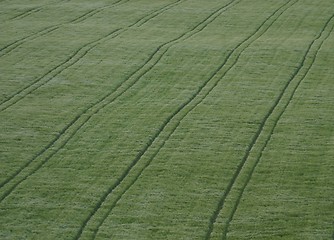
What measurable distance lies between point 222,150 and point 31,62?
1005 cm

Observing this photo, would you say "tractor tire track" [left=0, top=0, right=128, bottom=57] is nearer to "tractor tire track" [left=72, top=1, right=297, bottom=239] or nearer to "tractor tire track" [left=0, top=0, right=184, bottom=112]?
"tractor tire track" [left=0, top=0, right=184, bottom=112]

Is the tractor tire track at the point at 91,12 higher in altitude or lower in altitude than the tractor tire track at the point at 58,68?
lower

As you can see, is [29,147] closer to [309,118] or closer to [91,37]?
[309,118]

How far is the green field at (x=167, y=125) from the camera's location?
15258 millimetres

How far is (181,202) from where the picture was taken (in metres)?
15.9

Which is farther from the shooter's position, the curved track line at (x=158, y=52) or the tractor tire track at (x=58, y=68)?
the tractor tire track at (x=58, y=68)

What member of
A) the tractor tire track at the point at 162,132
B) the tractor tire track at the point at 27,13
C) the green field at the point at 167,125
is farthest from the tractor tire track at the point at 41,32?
the tractor tire track at the point at 162,132

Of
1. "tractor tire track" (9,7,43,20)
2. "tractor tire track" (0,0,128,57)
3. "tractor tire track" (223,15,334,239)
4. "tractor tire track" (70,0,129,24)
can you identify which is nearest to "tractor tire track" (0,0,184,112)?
"tractor tire track" (0,0,128,57)

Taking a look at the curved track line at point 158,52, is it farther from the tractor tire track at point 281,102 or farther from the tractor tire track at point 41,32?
the tractor tire track at point 41,32

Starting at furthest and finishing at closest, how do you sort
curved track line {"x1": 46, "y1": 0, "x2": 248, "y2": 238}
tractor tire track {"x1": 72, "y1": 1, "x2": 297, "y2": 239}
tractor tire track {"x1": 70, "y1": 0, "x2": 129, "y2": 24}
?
tractor tire track {"x1": 70, "y1": 0, "x2": 129, "y2": 24}
curved track line {"x1": 46, "y1": 0, "x2": 248, "y2": 238}
tractor tire track {"x1": 72, "y1": 1, "x2": 297, "y2": 239}

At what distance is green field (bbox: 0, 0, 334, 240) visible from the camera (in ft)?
50.1

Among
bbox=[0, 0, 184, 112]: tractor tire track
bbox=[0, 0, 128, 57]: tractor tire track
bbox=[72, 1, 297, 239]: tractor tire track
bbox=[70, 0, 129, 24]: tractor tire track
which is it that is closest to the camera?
bbox=[72, 1, 297, 239]: tractor tire track

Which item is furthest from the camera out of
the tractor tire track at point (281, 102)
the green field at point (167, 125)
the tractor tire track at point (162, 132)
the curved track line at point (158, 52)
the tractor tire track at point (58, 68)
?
the tractor tire track at point (58, 68)

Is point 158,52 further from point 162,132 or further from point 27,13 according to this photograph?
point 27,13
